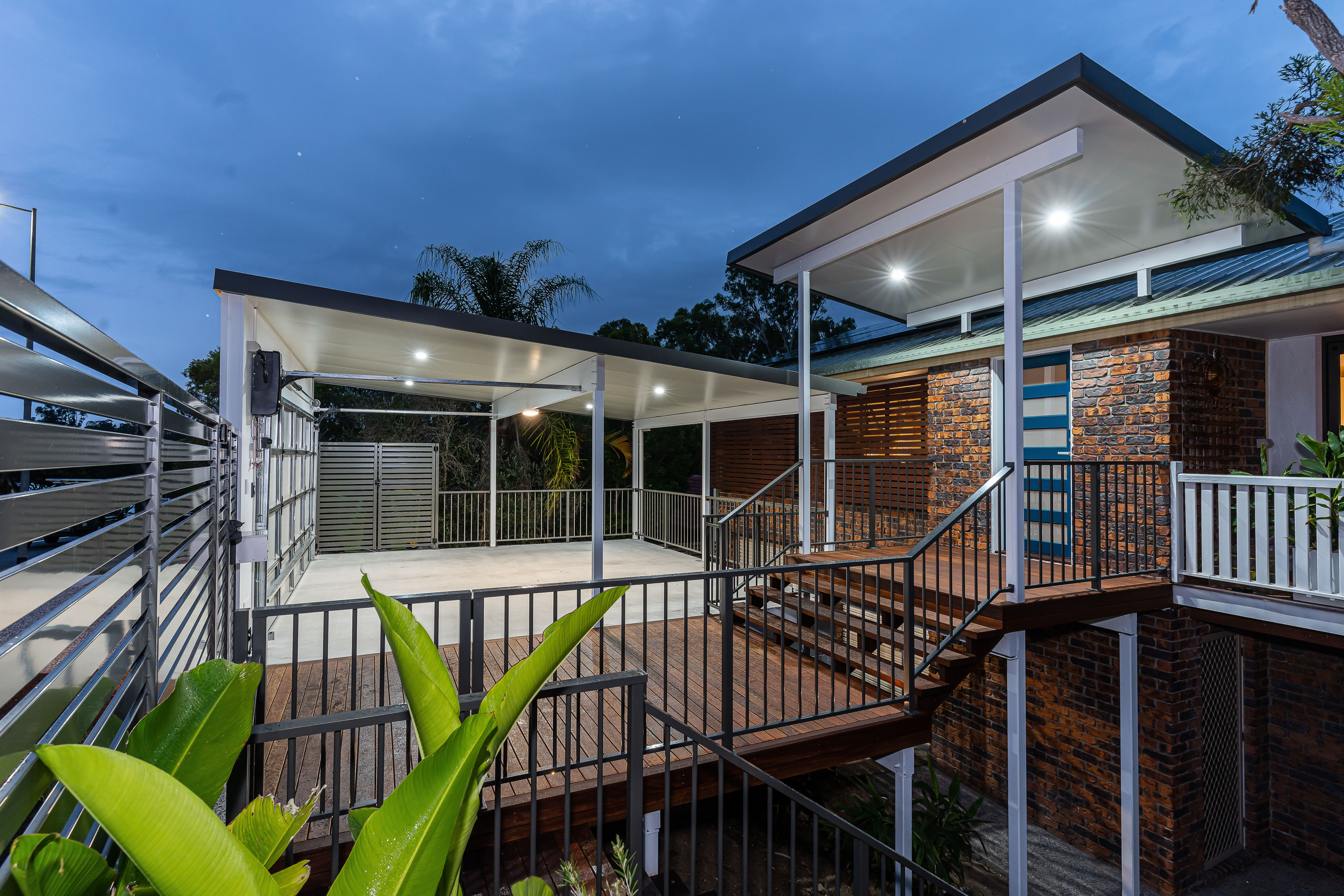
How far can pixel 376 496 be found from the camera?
34.4ft

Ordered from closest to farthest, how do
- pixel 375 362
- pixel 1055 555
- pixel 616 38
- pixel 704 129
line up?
1. pixel 1055 555
2. pixel 375 362
3. pixel 616 38
4. pixel 704 129

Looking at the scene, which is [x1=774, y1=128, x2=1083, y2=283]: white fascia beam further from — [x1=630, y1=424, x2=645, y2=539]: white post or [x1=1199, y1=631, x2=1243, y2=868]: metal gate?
[x1=630, y1=424, x2=645, y2=539]: white post

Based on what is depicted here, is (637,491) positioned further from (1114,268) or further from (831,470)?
(1114,268)

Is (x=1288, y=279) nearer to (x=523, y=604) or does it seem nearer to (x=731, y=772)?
(x=731, y=772)

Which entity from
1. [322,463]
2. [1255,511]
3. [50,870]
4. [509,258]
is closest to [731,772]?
[50,870]

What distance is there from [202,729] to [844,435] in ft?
27.7

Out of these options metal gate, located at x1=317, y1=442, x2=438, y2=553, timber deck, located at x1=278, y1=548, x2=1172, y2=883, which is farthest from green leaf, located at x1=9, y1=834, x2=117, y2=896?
metal gate, located at x1=317, y1=442, x2=438, y2=553

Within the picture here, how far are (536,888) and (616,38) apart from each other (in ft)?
309

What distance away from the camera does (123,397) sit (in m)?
1.45

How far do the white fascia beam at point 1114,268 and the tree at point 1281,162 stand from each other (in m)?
1.03

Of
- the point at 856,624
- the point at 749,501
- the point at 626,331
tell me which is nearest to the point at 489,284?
the point at 749,501

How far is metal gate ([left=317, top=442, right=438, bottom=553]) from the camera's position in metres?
10.3

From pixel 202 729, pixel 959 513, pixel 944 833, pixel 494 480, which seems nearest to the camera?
pixel 202 729

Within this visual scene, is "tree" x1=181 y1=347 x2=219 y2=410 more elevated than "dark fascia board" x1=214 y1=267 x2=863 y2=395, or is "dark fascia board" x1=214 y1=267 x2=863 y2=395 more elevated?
"tree" x1=181 y1=347 x2=219 y2=410
